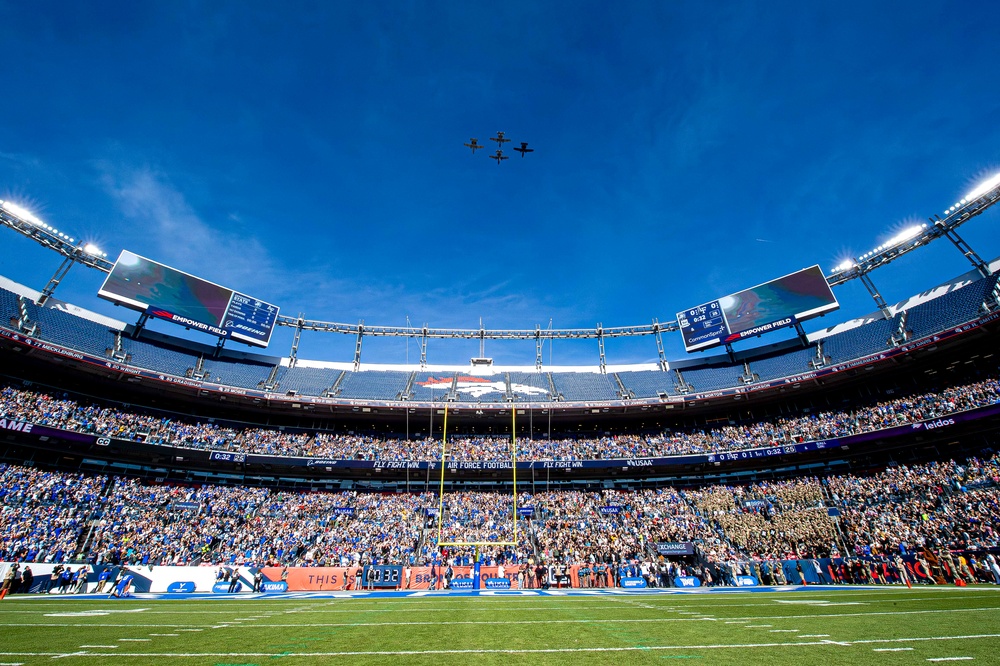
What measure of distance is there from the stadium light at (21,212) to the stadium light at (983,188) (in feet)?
223

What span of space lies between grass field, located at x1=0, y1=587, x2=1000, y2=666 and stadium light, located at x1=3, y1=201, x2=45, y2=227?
34.8 metres

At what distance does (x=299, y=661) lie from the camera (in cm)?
560

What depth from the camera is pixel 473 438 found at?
4088 centimetres

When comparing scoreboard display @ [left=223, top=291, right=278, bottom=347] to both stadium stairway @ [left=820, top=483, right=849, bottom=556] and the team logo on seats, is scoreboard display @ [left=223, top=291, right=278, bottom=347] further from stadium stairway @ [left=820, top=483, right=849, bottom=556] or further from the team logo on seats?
stadium stairway @ [left=820, top=483, right=849, bottom=556]

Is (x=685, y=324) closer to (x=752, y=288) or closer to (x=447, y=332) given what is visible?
(x=752, y=288)

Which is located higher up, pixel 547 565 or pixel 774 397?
pixel 774 397

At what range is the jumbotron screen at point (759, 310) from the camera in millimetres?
39594

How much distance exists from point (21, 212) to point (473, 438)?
125 feet

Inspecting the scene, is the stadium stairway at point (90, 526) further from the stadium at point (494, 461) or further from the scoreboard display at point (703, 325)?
the scoreboard display at point (703, 325)

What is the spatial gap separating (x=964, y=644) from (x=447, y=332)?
45708mm

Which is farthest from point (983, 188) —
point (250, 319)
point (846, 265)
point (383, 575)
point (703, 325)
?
point (250, 319)

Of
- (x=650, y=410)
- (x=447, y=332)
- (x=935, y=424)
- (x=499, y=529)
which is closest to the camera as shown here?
(x=935, y=424)

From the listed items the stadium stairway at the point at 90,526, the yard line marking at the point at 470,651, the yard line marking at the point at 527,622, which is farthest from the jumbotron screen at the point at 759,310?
the stadium stairway at the point at 90,526

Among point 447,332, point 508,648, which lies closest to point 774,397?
point 447,332
